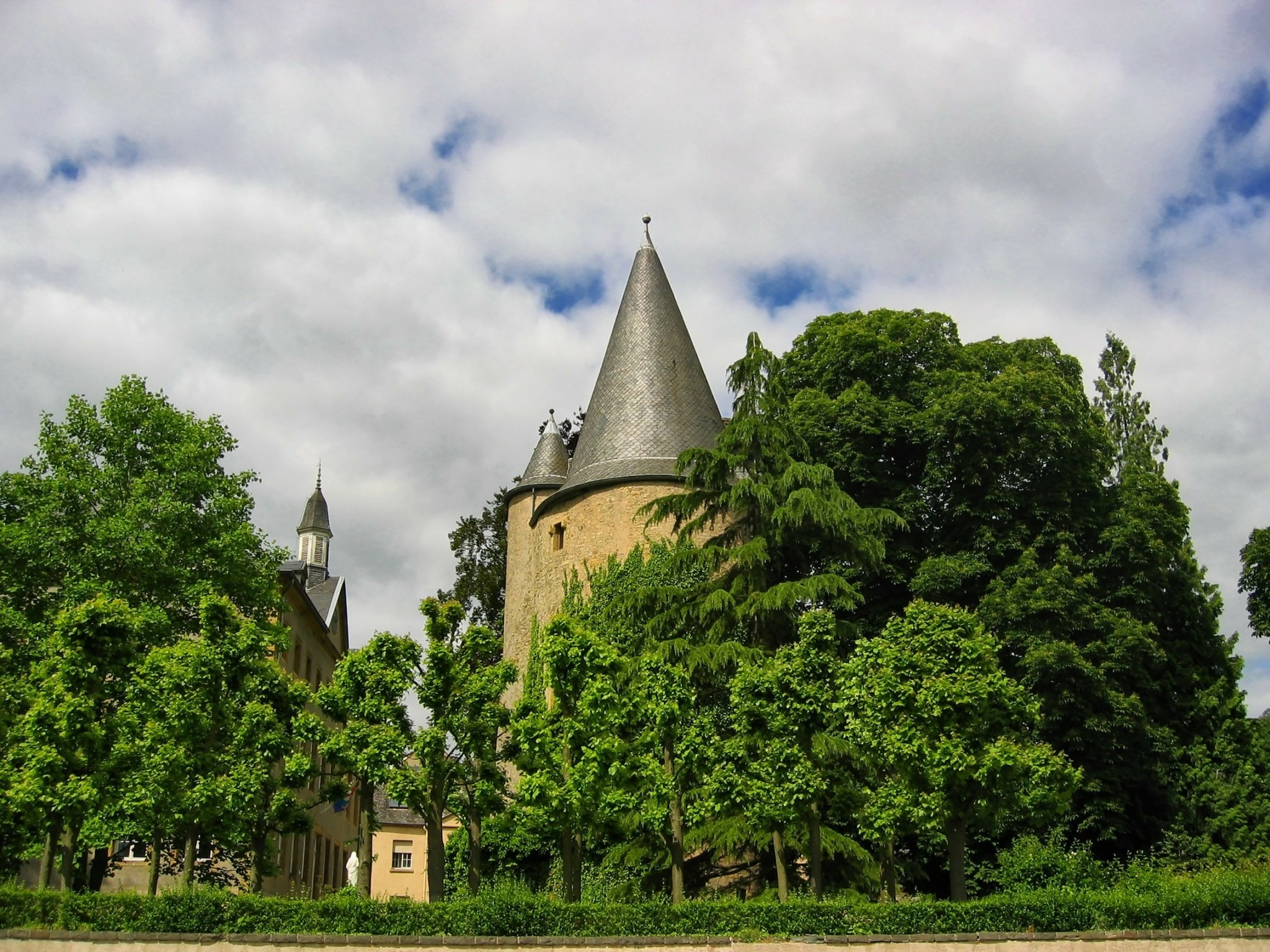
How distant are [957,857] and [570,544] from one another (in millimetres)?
14902

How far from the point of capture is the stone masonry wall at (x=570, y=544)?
2884 cm

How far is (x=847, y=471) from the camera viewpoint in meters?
27.4

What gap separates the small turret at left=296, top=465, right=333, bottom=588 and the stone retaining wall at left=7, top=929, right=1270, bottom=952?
39651 millimetres

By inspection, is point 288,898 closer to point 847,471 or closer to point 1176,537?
point 847,471

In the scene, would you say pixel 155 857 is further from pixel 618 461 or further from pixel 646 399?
pixel 646 399

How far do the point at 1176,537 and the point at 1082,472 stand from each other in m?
2.73

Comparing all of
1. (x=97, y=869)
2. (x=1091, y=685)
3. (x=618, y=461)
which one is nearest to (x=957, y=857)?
(x=1091, y=685)

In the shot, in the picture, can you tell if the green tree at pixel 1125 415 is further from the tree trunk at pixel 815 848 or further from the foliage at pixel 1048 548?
the tree trunk at pixel 815 848

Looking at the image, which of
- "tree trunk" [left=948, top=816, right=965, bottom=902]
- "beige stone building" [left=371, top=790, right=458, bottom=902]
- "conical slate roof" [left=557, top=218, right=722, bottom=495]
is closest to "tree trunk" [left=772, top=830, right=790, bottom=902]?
"tree trunk" [left=948, top=816, right=965, bottom=902]

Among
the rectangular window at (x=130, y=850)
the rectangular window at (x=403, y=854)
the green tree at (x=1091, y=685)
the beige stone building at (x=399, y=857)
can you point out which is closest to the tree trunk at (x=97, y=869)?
the rectangular window at (x=130, y=850)

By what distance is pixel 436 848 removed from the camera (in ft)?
53.3

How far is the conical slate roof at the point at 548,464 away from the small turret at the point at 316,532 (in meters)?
21.6

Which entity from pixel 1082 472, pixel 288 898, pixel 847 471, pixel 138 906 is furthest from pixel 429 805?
pixel 1082 472

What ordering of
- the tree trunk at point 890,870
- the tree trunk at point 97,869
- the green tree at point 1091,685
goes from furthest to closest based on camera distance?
the green tree at point 1091,685 < the tree trunk at point 97,869 < the tree trunk at point 890,870
